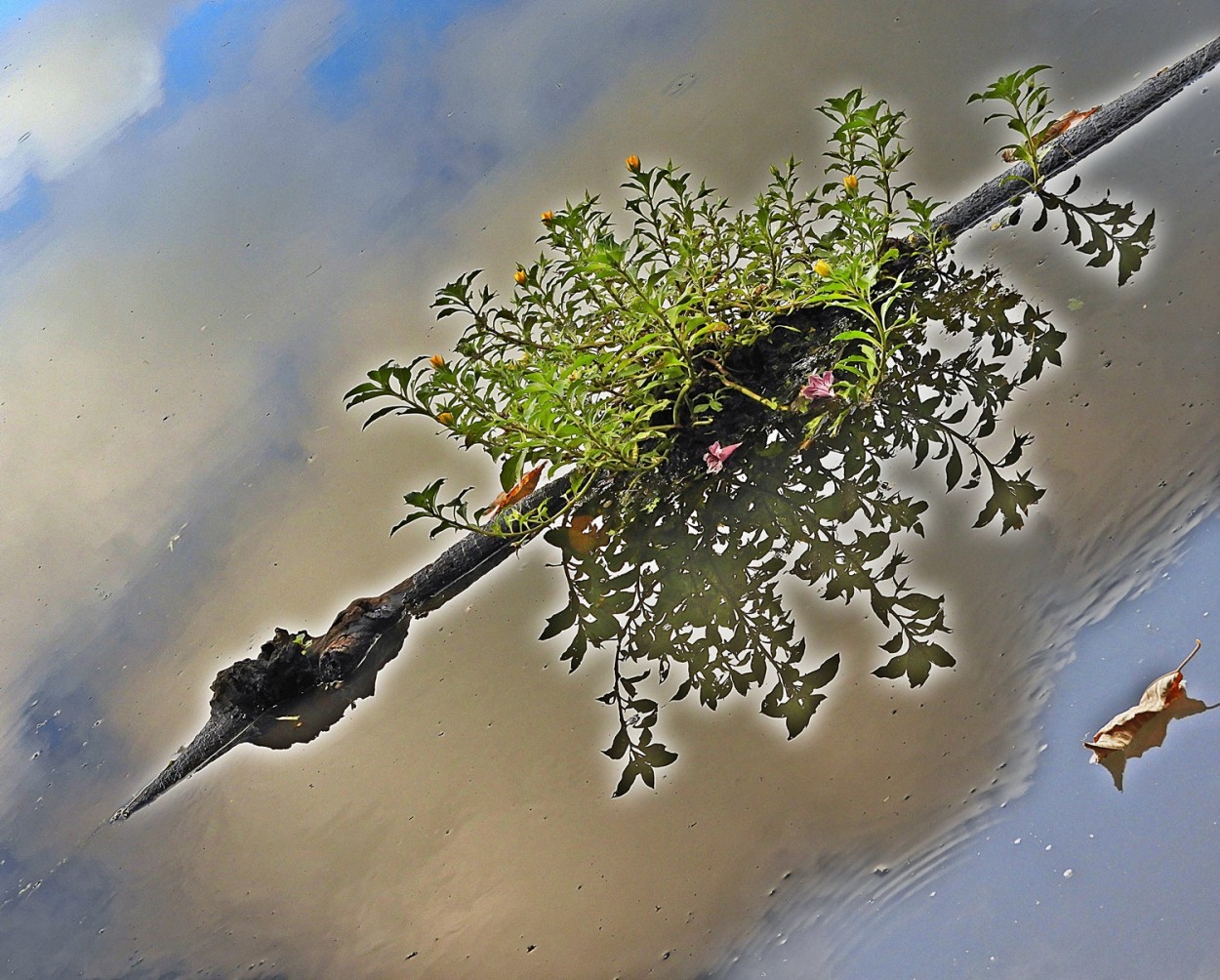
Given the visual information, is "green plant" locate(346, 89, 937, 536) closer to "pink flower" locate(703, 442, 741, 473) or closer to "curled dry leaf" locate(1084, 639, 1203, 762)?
"pink flower" locate(703, 442, 741, 473)

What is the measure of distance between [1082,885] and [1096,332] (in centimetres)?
100

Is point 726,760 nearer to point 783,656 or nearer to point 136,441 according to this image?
point 783,656

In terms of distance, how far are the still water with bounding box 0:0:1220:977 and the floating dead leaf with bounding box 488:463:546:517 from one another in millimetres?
163

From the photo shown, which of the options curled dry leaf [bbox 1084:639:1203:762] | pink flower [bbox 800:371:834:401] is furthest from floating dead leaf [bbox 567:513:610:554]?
curled dry leaf [bbox 1084:639:1203:762]

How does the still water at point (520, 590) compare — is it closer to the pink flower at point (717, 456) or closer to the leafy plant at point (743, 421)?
the leafy plant at point (743, 421)

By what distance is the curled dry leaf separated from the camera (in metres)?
1.33

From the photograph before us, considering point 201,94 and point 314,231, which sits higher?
point 201,94

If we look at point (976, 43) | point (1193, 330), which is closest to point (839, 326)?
point (1193, 330)

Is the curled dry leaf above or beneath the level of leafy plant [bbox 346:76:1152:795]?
beneath

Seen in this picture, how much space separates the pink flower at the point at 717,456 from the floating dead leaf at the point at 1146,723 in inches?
31.1

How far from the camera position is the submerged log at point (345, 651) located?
6.26 ft

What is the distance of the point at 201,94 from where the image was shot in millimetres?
3859

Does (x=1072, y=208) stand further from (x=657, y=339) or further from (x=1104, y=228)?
(x=657, y=339)

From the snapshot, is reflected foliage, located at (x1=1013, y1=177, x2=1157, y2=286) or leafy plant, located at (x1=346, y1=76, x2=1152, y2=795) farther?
reflected foliage, located at (x1=1013, y1=177, x2=1157, y2=286)
